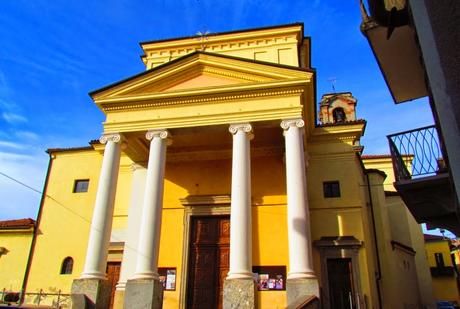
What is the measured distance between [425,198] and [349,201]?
360 inches

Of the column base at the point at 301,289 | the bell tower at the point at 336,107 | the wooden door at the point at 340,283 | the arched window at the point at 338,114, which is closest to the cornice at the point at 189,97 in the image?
the column base at the point at 301,289

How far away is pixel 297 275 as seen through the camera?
34.1 ft

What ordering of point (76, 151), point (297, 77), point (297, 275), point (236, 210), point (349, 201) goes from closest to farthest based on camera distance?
1. point (297, 275)
2. point (236, 210)
3. point (297, 77)
4. point (349, 201)
5. point (76, 151)

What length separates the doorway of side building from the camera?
14.1 metres

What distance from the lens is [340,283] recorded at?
13.5m

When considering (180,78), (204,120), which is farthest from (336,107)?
(204,120)

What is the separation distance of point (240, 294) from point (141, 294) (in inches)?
114

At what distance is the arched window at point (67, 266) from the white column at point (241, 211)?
27.3 feet

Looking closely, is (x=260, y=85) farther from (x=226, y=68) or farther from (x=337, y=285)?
(x=337, y=285)

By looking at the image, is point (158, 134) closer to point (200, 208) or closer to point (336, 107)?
point (200, 208)

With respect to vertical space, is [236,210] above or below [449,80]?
above

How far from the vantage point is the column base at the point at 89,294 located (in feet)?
36.3

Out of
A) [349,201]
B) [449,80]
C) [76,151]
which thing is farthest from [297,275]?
[76,151]

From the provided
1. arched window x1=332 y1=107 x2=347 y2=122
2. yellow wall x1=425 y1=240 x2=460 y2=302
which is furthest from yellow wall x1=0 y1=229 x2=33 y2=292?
yellow wall x1=425 y1=240 x2=460 y2=302
